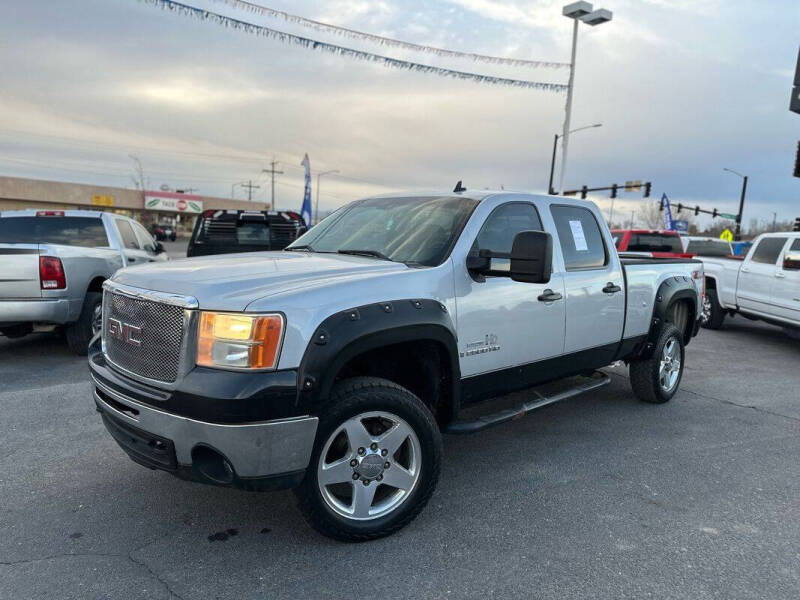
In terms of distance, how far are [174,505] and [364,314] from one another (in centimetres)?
168

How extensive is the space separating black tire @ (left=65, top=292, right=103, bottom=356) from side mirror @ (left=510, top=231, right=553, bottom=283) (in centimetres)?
548

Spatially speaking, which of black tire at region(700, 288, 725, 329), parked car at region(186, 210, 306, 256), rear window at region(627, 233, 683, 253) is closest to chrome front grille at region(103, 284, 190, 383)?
parked car at region(186, 210, 306, 256)

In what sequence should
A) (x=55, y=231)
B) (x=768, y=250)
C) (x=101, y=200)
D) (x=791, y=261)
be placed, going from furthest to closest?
1. (x=101, y=200)
2. (x=768, y=250)
3. (x=791, y=261)
4. (x=55, y=231)

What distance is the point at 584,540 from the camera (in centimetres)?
312

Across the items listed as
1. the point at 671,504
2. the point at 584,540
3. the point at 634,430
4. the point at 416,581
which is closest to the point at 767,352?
the point at 634,430

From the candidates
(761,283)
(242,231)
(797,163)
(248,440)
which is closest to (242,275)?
(248,440)

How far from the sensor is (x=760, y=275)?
371 inches

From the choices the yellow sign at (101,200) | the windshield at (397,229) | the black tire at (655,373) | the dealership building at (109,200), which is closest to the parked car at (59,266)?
→ the windshield at (397,229)

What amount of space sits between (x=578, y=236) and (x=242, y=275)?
9.26ft

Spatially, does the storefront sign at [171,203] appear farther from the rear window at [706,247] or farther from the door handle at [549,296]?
the door handle at [549,296]

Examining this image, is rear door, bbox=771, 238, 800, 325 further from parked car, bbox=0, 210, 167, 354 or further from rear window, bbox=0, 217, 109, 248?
rear window, bbox=0, 217, 109, 248

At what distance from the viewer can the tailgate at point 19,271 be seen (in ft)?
20.8

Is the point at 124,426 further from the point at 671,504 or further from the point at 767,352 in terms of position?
the point at 767,352

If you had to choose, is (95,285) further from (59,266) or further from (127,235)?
(127,235)
